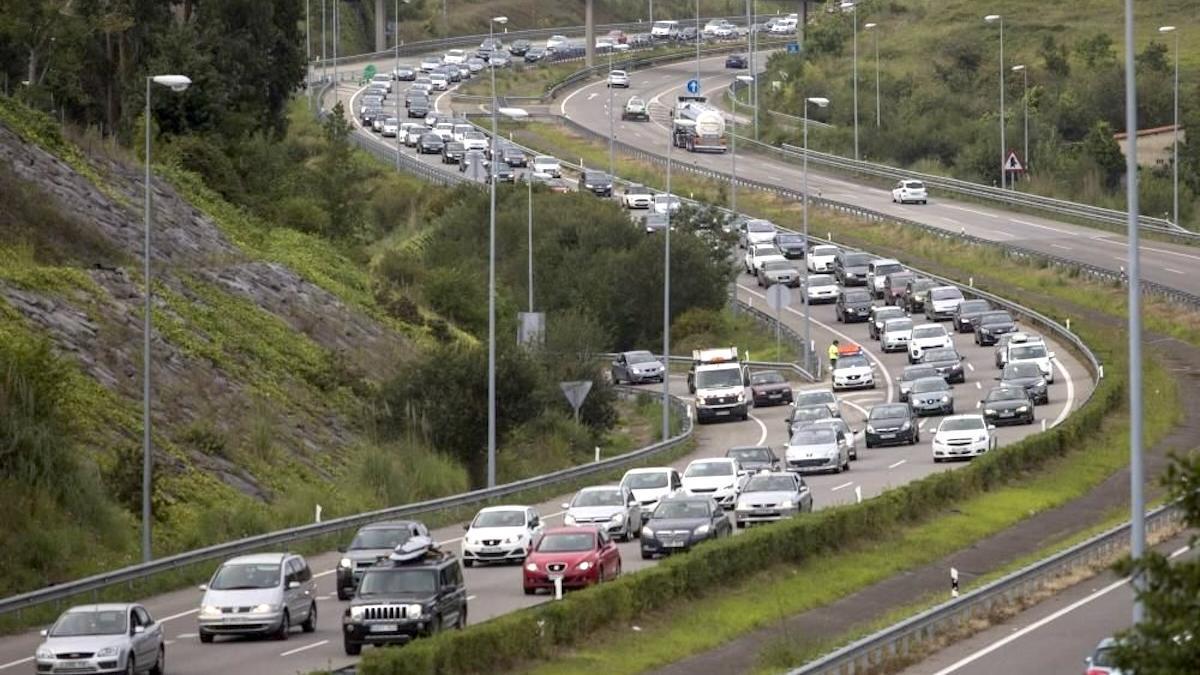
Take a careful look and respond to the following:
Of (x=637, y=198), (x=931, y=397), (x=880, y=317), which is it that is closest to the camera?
(x=931, y=397)

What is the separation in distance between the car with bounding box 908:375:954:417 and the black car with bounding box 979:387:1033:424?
291 centimetres

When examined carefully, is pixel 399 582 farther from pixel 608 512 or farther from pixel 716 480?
pixel 716 480

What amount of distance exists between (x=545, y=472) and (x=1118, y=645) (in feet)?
147

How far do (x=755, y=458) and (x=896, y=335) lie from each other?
92.1ft

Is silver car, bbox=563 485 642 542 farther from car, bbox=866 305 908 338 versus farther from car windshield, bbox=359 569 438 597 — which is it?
car, bbox=866 305 908 338

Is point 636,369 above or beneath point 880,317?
beneath

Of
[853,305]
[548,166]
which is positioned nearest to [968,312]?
[853,305]

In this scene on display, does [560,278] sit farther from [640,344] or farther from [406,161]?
[406,161]

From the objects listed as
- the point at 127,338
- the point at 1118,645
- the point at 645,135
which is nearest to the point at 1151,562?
the point at 1118,645

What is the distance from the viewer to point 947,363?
69.8 m

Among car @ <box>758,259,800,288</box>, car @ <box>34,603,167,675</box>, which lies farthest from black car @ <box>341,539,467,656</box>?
car @ <box>758,259,800,288</box>

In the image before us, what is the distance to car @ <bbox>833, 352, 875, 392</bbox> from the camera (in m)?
70.9

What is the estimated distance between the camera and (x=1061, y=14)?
6639 inches

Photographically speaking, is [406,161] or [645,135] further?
[645,135]
